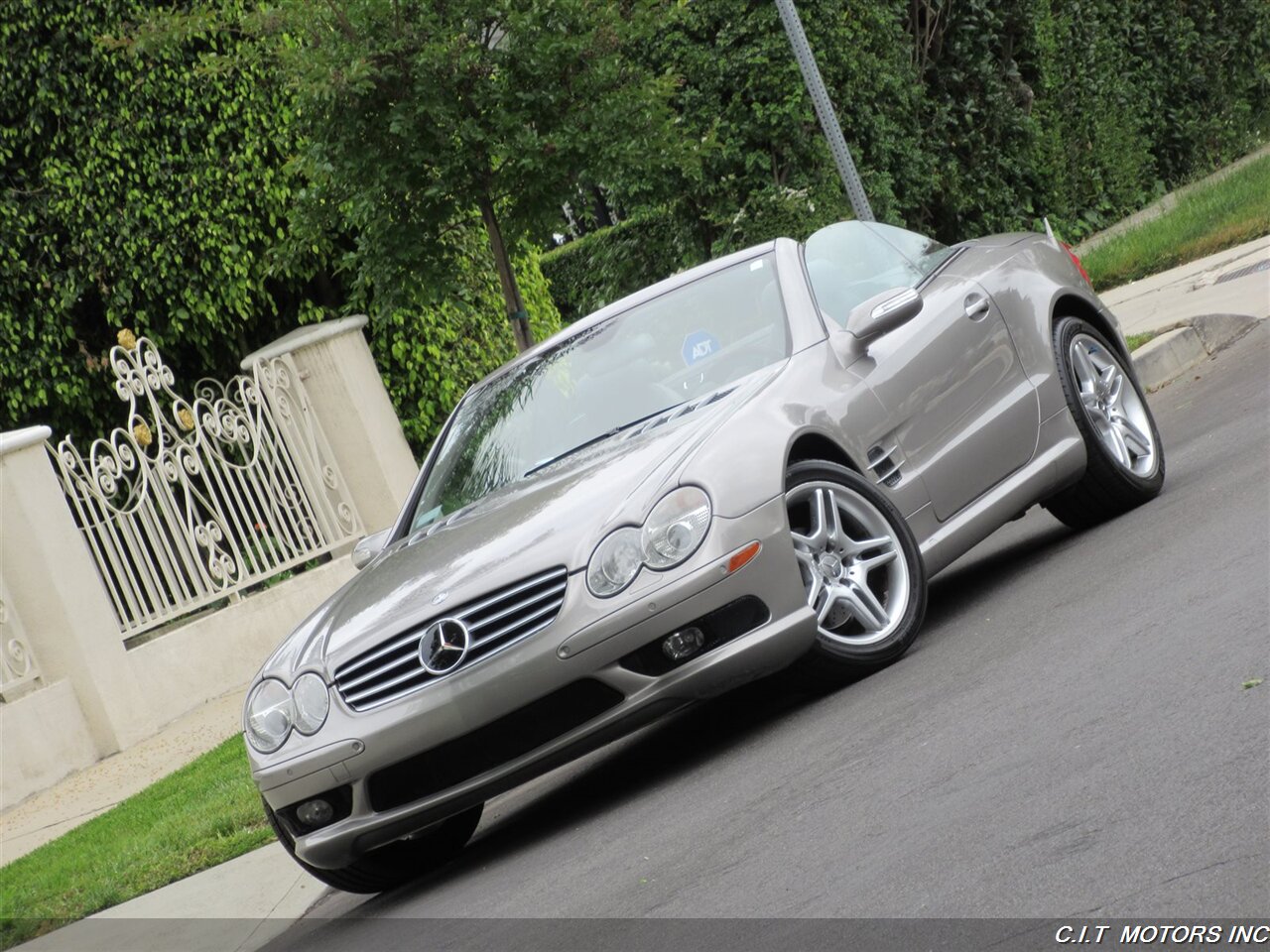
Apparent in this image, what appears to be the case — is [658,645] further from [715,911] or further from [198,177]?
[198,177]

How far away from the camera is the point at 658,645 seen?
5.59 m

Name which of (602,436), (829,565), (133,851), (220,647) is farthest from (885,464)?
(220,647)

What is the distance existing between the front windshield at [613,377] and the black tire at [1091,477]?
1.39 meters

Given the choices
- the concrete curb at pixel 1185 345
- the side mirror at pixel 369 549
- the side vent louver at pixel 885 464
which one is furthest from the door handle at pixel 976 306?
the concrete curb at pixel 1185 345

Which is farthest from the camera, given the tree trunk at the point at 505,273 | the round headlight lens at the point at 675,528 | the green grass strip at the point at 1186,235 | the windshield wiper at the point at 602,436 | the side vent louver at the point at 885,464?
the green grass strip at the point at 1186,235

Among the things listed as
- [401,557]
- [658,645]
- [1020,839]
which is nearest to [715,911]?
[1020,839]

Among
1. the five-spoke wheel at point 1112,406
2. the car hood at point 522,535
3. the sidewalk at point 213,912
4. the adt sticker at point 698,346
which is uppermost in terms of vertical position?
the adt sticker at point 698,346

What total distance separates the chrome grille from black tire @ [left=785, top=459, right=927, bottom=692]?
0.89 metres

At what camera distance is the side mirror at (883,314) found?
6.57 meters

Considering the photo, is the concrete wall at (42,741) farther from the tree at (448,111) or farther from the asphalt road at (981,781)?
the asphalt road at (981,781)

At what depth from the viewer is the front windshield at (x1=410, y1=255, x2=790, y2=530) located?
677 cm

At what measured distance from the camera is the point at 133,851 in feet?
25.4

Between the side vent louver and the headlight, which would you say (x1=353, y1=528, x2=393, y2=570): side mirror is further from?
the side vent louver

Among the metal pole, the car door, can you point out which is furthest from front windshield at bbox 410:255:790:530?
the metal pole
